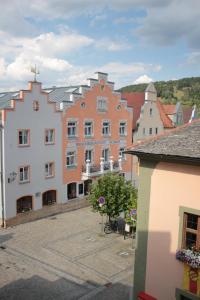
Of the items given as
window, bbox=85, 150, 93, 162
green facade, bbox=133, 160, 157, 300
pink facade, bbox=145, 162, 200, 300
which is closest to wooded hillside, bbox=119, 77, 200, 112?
window, bbox=85, 150, 93, 162

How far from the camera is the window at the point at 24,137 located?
27.0 metres

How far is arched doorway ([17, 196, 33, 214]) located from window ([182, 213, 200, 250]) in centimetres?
1961

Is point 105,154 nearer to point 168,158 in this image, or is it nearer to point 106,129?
point 106,129

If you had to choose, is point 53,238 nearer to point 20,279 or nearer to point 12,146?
point 20,279

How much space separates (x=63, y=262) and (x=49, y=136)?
509 inches

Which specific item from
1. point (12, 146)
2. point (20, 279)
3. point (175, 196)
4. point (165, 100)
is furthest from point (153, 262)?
point (165, 100)

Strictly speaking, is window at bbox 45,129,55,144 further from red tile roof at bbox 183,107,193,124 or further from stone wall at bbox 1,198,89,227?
red tile roof at bbox 183,107,193,124

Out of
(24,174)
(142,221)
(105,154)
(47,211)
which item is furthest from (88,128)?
(142,221)

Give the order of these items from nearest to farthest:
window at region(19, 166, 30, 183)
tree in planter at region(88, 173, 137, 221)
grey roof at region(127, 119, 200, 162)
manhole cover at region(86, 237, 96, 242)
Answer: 1. grey roof at region(127, 119, 200, 162)
2. manhole cover at region(86, 237, 96, 242)
3. tree in planter at region(88, 173, 137, 221)
4. window at region(19, 166, 30, 183)

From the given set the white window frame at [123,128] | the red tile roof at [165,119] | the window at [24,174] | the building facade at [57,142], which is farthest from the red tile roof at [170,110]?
the window at [24,174]

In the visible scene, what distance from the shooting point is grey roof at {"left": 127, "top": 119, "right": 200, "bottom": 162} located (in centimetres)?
1006

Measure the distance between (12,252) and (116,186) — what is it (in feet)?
28.7

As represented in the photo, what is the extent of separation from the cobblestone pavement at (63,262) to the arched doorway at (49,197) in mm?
2397

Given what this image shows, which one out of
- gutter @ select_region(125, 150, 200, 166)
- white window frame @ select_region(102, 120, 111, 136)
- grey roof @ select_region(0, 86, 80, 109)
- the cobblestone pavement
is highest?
grey roof @ select_region(0, 86, 80, 109)
